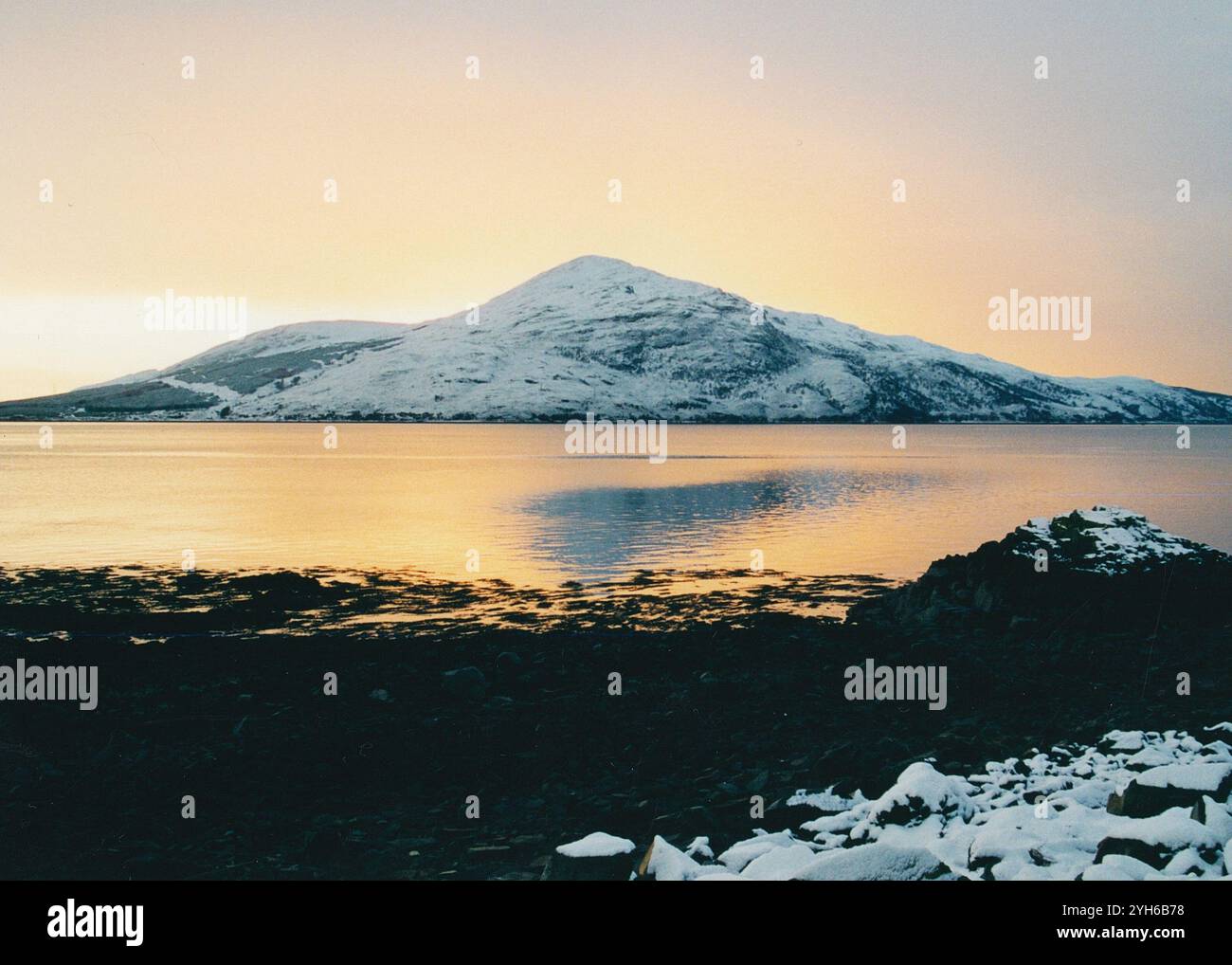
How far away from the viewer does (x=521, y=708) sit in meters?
Answer: 18.6

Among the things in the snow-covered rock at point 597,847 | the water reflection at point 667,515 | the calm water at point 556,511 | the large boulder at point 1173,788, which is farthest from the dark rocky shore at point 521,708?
the water reflection at point 667,515

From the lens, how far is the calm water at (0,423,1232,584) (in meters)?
40.1

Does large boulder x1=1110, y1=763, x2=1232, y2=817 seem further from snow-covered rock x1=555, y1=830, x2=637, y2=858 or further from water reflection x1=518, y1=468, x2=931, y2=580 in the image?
water reflection x1=518, y1=468, x2=931, y2=580

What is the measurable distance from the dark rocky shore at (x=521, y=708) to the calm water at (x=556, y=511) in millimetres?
8638

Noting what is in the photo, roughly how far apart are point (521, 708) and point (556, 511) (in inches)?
1589

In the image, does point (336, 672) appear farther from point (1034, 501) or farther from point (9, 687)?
point (1034, 501)

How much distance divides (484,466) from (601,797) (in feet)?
329

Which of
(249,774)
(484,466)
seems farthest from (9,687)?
(484,466)

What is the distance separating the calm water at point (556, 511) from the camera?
4006 centimetres
